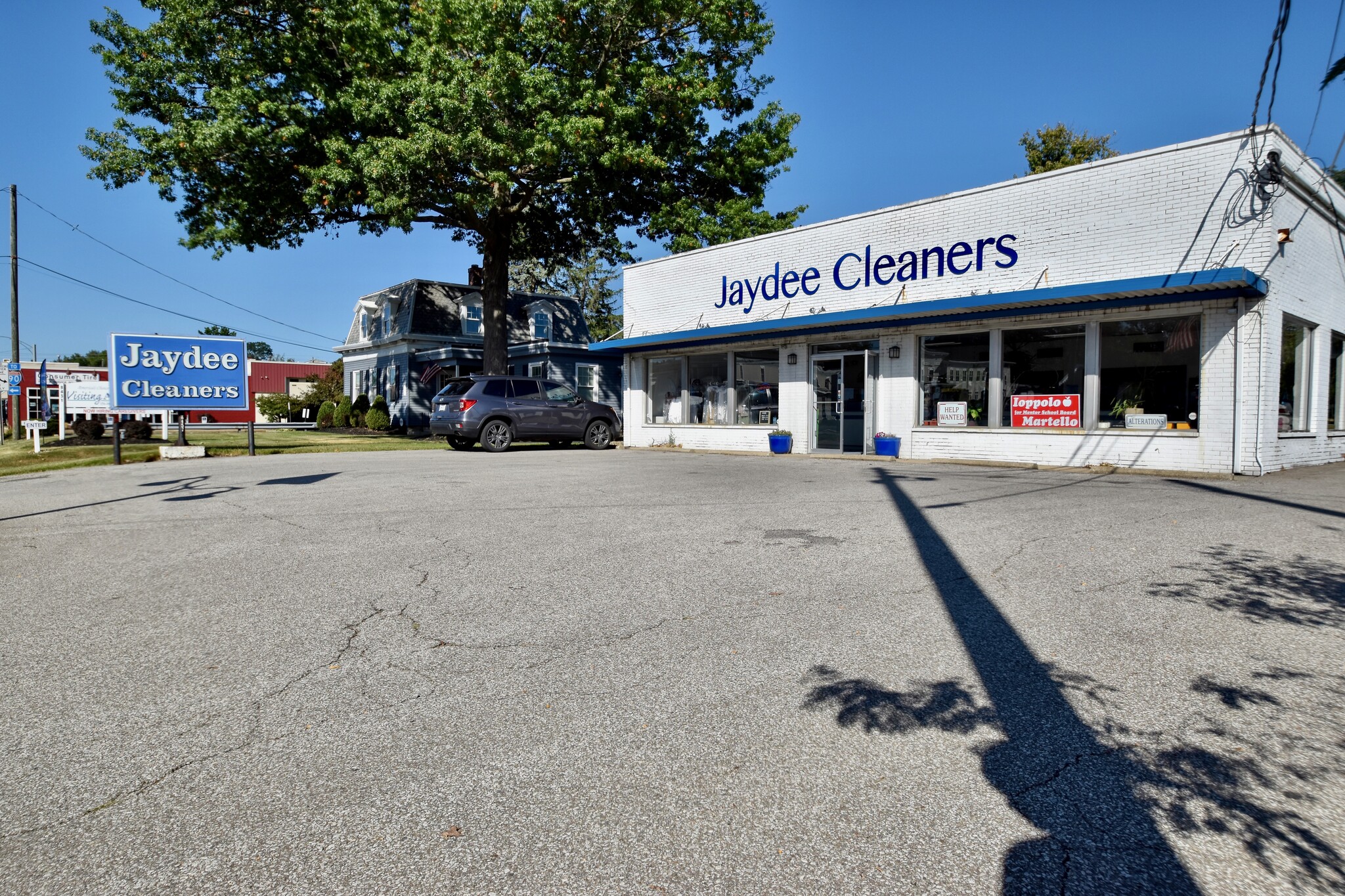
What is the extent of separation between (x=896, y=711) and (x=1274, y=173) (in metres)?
12.9

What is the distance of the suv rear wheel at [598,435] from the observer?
21344 millimetres

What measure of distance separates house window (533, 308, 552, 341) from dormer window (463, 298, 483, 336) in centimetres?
265

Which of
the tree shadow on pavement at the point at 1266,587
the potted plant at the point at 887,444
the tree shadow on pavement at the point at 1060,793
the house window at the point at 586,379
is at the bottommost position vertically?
the tree shadow on pavement at the point at 1060,793

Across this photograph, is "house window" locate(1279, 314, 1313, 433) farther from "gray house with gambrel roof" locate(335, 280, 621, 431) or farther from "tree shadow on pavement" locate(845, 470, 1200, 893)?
"gray house with gambrel roof" locate(335, 280, 621, 431)

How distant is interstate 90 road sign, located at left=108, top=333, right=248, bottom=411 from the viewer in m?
17.4

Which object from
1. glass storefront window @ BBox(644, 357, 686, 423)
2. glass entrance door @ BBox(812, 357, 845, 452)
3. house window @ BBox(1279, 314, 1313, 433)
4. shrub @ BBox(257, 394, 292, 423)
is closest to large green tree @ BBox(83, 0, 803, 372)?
glass storefront window @ BBox(644, 357, 686, 423)

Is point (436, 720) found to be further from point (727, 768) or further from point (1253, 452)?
point (1253, 452)

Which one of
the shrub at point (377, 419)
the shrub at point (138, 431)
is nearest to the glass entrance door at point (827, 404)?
the shrub at point (138, 431)

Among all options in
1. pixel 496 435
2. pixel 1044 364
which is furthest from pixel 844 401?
pixel 496 435

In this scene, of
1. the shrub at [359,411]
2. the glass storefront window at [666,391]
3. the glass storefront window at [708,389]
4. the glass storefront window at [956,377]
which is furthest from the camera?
the shrub at [359,411]

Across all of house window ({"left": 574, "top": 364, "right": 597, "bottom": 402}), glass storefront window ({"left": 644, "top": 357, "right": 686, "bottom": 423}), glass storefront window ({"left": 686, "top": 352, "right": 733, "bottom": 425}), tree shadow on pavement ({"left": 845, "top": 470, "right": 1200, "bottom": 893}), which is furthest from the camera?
house window ({"left": 574, "top": 364, "right": 597, "bottom": 402})

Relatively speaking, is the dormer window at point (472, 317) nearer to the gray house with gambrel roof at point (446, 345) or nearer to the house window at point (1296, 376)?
the gray house with gambrel roof at point (446, 345)

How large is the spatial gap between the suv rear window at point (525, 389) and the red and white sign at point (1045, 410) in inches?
439

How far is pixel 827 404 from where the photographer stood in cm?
1834
